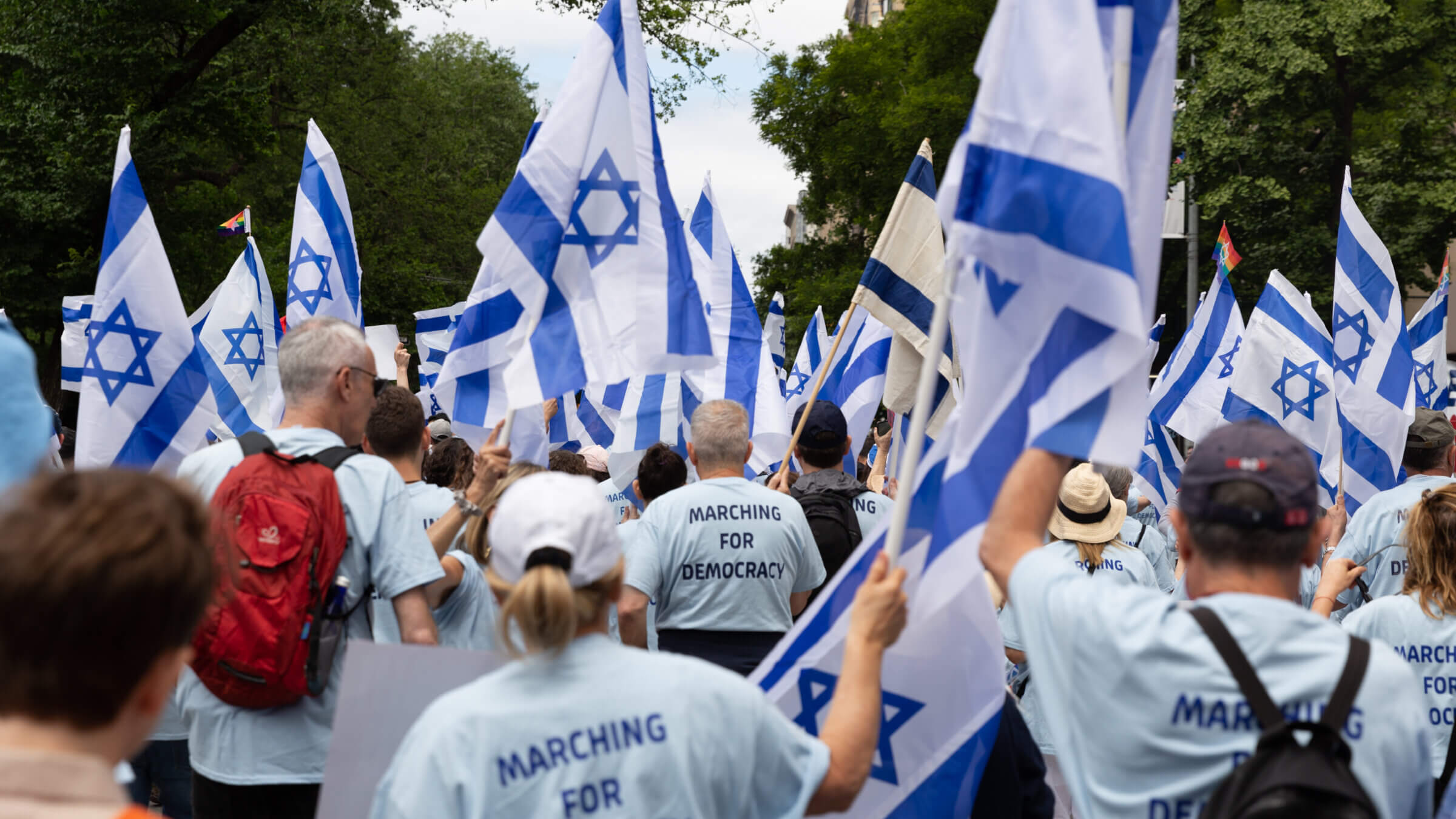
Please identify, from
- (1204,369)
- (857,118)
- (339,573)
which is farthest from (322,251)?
(857,118)

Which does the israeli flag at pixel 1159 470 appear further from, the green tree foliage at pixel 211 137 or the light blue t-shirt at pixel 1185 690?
the green tree foliage at pixel 211 137

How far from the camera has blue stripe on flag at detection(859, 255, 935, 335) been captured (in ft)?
19.6

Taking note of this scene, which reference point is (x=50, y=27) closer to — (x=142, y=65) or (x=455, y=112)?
(x=142, y=65)

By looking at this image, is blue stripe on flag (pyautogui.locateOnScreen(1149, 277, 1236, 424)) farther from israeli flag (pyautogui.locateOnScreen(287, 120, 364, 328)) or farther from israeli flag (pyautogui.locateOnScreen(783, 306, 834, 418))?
israeli flag (pyautogui.locateOnScreen(287, 120, 364, 328))

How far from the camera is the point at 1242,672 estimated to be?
214cm

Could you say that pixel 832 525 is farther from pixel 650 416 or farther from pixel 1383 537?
pixel 1383 537

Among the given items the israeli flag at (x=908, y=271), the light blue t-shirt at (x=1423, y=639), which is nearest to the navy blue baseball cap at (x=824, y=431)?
the israeli flag at (x=908, y=271)

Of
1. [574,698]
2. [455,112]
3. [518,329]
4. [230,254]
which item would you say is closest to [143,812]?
[574,698]

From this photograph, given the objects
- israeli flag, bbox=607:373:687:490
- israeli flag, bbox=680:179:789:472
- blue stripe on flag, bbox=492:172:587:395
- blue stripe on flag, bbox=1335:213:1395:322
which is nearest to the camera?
blue stripe on flag, bbox=492:172:587:395

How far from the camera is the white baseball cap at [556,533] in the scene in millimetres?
2273

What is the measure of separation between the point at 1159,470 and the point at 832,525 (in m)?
5.26

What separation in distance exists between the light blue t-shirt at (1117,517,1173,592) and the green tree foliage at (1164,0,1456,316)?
18143mm

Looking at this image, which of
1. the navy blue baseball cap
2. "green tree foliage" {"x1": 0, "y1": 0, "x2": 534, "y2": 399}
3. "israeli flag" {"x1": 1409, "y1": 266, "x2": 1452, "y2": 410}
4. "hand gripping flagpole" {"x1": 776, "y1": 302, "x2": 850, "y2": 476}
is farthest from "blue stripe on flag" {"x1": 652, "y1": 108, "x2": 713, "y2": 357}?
"green tree foliage" {"x1": 0, "y1": 0, "x2": 534, "y2": 399}

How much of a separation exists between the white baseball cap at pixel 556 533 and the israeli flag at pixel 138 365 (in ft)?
12.7
